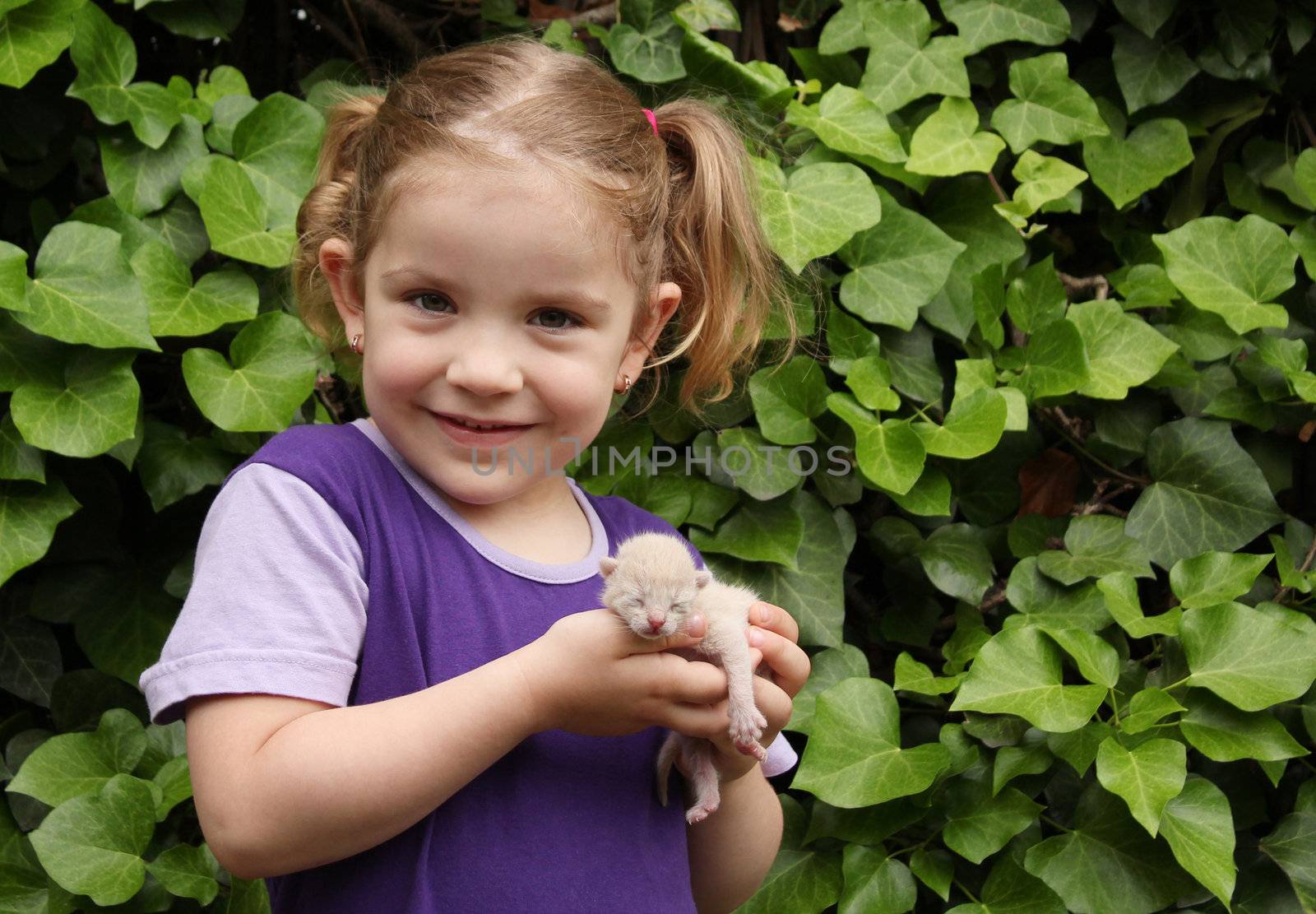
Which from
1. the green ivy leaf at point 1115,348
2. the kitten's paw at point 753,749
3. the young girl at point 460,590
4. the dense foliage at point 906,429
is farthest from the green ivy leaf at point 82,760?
the green ivy leaf at point 1115,348

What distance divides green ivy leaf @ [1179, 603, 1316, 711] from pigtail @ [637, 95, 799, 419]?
2.10 feet

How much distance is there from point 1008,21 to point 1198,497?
0.80m

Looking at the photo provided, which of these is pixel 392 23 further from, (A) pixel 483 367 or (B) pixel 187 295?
(A) pixel 483 367

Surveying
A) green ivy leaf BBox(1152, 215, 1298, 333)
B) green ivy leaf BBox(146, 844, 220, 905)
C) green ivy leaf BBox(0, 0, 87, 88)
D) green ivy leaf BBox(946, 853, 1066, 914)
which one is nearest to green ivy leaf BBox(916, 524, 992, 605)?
green ivy leaf BBox(946, 853, 1066, 914)

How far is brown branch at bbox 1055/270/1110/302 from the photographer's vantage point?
1.84 metres

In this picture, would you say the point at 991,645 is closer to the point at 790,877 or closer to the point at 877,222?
the point at 790,877

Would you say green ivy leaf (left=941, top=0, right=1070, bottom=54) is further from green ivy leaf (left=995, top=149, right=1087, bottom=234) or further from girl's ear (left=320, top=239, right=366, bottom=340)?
girl's ear (left=320, top=239, right=366, bottom=340)

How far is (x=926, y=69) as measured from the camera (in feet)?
5.97

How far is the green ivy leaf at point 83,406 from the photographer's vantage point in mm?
1462

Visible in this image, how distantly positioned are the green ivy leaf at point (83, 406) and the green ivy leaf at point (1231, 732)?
1.39 metres

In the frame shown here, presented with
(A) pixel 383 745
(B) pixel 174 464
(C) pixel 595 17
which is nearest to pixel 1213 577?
(A) pixel 383 745

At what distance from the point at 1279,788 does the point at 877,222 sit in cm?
98

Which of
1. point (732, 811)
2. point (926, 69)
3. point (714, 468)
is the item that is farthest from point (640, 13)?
point (732, 811)

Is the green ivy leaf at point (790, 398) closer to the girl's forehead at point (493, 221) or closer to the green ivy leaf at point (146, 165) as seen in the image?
the girl's forehead at point (493, 221)
